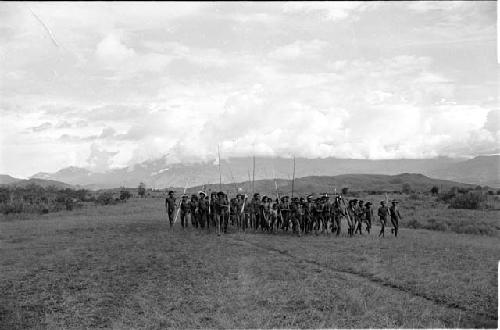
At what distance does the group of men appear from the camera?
24.1 meters

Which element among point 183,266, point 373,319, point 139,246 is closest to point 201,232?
point 139,246

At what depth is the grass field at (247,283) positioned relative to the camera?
33.3 ft

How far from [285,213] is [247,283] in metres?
12.2

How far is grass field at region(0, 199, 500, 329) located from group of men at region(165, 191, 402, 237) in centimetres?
300

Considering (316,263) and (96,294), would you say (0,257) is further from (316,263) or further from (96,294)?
(316,263)

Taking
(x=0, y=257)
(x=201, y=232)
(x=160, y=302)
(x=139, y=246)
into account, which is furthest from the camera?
(x=201, y=232)

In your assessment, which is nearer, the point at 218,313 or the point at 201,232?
the point at 218,313

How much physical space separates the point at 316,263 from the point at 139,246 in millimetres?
7502

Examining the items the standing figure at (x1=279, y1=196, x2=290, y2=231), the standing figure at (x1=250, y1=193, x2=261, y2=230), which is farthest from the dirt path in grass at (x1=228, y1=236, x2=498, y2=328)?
the standing figure at (x1=250, y1=193, x2=261, y2=230)

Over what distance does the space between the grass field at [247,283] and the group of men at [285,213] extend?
300 centimetres

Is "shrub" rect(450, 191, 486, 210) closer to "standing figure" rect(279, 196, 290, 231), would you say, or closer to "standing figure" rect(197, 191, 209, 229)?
"standing figure" rect(279, 196, 290, 231)

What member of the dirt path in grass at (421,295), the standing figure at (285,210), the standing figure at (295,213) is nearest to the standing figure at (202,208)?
the standing figure at (285,210)

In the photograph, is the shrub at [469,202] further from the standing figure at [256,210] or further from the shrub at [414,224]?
the standing figure at [256,210]

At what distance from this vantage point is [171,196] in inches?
1022
